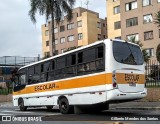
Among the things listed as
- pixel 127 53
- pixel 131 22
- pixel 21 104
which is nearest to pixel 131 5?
pixel 131 22

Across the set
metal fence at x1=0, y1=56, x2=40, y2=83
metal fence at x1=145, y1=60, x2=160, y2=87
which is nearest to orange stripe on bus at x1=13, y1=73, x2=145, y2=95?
metal fence at x1=145, y1=60, x2=160, y2=87

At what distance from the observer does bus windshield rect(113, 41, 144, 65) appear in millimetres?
15320

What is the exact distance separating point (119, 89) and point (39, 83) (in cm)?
681

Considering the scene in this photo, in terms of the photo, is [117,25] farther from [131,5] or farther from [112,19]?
[131,5]

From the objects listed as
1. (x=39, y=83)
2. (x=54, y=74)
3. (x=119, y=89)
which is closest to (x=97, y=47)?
(x=119, y=89)

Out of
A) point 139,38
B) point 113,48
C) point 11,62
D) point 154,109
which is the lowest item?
point 154,109

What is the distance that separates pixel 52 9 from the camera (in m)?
39.5

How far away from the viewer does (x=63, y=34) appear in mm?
80125

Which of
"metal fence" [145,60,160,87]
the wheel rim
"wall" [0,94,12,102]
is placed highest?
"metal fence" [145,60,160,87]

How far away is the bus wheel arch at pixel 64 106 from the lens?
17375mm

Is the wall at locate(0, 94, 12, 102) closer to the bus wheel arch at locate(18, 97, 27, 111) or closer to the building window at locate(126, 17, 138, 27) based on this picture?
the bus wheel arch at locate(18, 97, 27, 111)

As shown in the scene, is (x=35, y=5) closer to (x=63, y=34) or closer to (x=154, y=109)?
(x=154, y=109)

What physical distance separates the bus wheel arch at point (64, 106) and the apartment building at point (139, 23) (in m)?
40.1

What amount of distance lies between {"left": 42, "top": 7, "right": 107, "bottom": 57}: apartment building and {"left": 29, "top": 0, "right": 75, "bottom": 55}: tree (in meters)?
33.3
